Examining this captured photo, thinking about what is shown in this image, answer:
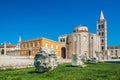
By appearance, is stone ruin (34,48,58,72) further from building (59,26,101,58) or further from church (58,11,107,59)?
building (59,26,101,58)

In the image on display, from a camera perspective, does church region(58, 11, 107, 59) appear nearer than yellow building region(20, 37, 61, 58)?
No

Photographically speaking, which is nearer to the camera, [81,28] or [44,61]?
[44,61]

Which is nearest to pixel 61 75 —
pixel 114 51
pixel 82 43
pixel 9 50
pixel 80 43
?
pixel 80 43

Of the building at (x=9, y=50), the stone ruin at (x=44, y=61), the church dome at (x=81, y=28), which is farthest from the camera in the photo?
the church dome at (x=81, y=28)

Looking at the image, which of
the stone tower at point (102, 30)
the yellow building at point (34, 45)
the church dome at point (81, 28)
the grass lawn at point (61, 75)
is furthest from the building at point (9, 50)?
the grass lawn at point (61, 75)

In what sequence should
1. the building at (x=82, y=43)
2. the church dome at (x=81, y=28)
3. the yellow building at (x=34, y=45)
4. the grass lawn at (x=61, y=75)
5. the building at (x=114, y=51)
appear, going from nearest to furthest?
the grass lawn at (x=61, y=75), the yellow building at (x=34, y=45), the building at (x=82, y=43), the church dome at (x=81, y=28), the building at (x=114, y=51)

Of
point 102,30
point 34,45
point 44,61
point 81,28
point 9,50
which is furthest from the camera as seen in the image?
point 102,30

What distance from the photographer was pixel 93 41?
9025 centimetres

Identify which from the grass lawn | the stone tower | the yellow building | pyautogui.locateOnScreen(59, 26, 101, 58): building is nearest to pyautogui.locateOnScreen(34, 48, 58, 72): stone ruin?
the grass lawn

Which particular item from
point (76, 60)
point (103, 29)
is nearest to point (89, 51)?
point (103, 29)

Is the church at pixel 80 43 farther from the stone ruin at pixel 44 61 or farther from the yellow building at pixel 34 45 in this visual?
the stone ruin at pixel 44 61

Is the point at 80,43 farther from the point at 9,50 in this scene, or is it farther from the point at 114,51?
the point at 114,51

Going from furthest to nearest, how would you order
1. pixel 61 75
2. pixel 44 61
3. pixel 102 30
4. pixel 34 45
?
1. pixel 102 30
2. pixel 34 45
3. pixel 44 61
4. pixel 61 75

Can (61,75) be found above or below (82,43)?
below
